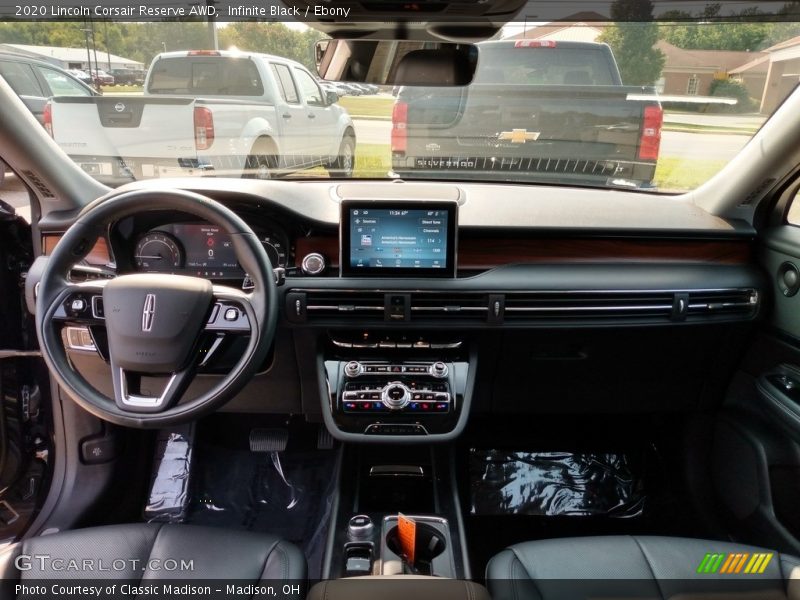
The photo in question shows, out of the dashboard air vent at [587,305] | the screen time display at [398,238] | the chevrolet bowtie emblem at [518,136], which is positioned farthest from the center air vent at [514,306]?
the chevrolet bowtie emblem at [518,136]

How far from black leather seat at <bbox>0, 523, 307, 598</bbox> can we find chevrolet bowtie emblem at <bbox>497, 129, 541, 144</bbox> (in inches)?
85.0

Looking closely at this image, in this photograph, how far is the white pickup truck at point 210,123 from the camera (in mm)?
2900

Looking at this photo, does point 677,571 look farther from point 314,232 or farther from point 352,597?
point 314,232

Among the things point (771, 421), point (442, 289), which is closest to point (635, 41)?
point (442, 289)

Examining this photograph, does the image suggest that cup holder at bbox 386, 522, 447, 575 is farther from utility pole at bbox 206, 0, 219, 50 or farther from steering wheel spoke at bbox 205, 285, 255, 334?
utility pole at bbox 206, 0, 219, 50

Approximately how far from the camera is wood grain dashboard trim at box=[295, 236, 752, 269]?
8.20 feet

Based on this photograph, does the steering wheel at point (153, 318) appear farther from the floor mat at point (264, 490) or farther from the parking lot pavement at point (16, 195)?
the floor mat at point (264, 490)

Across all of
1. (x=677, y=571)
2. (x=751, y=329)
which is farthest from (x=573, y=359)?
(x=677, y=571)

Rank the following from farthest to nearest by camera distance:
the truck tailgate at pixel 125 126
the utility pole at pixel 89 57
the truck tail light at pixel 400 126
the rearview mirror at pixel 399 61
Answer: the truck tail light at pixel 400 126
the truck tailgate at pixel 125 126
the utility pole at pixel 89 57
the rearview mirror at pixel 399 61

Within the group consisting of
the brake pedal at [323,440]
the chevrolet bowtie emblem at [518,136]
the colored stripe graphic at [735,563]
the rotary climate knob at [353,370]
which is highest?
the chevrolet bowtie emblem at [518,136]

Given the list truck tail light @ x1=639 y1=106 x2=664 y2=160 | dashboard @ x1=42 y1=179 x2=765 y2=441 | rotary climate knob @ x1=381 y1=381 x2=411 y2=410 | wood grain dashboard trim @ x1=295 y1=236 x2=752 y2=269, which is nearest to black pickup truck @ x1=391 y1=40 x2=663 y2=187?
truck tail light @ x1=639 y1=106 x2=664 y2=160

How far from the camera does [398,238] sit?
2.37 meters

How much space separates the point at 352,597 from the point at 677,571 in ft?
3.17

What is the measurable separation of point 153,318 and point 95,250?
77 centimetres
